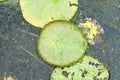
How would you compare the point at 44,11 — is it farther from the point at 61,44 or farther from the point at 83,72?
the point at 83,72

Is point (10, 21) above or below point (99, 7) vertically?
below

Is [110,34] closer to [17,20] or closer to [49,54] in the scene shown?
[49,54]

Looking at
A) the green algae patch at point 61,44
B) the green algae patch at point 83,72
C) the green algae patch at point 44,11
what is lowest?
the green algae patch at point 83,72

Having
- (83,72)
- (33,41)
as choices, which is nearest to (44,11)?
(33,41)

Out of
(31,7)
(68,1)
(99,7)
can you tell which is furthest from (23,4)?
(99,7)

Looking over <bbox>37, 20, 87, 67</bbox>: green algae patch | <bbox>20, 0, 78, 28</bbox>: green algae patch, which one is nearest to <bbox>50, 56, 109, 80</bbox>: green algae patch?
<bbox>37, 20, 87, 67</bbox>: green algae patch

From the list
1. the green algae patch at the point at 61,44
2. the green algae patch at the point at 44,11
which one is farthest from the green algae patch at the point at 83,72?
the green algae patch at the point at 44,11

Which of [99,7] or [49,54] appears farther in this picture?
[99,7]

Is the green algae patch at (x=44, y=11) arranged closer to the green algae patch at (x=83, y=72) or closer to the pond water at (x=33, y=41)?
the pond water at (x=33, y=41)
